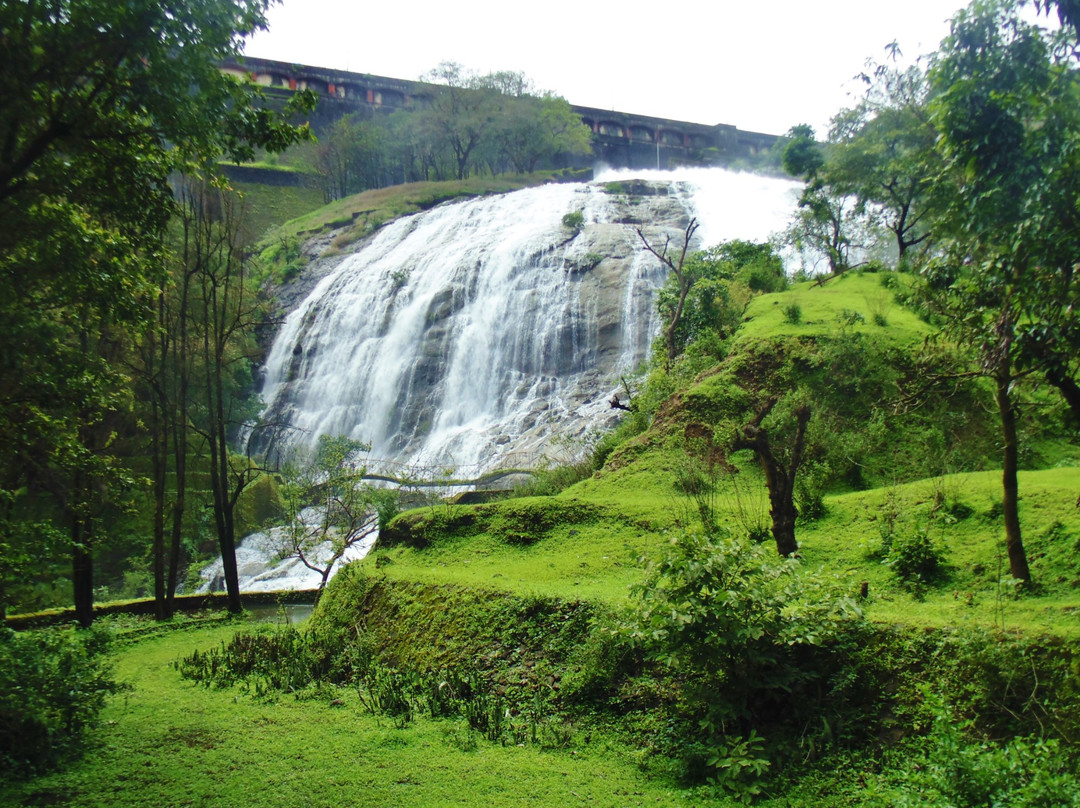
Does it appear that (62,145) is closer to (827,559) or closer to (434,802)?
(434,802)

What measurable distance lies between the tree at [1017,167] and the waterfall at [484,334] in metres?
14.7

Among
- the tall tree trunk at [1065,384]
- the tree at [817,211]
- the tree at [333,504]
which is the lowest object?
the tree at [333,504]

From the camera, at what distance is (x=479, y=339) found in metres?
24.5

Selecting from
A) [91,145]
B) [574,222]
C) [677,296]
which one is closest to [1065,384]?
[91,145]

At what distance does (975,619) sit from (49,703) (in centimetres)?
572

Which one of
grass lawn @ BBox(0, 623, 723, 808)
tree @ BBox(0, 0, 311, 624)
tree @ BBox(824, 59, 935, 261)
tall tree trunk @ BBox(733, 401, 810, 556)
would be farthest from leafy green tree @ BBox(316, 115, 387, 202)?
grass lawn @ BBox(0, 623, 723, 808)

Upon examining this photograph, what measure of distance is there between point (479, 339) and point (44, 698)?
20.2 metres

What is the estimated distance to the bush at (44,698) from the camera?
453 cm

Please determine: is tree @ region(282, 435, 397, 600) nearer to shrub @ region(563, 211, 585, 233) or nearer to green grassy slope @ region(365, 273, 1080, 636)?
green grassy slope @ region(365, 273, 1080, 636)

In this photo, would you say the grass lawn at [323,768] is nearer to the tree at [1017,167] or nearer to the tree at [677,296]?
the tree at [1017,167]

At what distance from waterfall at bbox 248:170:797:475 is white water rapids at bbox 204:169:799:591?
5cm

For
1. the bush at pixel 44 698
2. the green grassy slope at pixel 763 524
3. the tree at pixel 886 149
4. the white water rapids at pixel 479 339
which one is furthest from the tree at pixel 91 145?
the tree at pixel 886 149

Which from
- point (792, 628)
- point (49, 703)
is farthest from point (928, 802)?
point (49, 703)

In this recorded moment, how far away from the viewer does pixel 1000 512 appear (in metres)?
6.32
